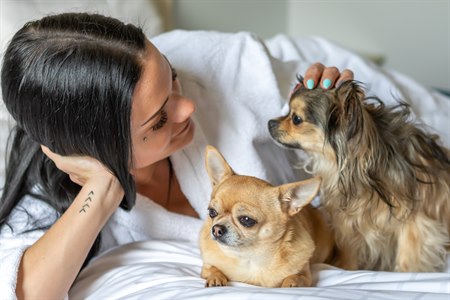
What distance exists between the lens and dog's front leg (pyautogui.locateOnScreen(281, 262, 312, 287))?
1.23m

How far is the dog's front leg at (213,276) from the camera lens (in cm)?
124

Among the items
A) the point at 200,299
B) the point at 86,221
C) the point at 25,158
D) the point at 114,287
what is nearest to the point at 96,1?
the point at 25,158

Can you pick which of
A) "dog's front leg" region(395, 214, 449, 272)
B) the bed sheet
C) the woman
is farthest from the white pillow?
"dog's front leg" region(395, 214, 449, 272)

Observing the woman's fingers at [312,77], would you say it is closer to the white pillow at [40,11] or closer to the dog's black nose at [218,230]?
the dog's black nose at [218,230]

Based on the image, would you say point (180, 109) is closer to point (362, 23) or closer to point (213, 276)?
point (213, 276)

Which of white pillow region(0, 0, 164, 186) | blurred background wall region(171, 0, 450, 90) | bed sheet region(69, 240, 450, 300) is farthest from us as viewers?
blurred background wall region(171, 0, 450, 90)

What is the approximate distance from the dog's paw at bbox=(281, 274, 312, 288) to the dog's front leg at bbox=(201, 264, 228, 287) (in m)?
0.13

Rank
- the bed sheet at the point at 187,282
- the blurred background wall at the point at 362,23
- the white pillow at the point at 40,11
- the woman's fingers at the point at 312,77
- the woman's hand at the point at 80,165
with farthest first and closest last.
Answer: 1. the blurred background wall at the point at 362,23
2. the white pillow at the point at 40,11
3. the woman's fingers at the point at 312,77
4. the woman's hand at the point at 80,165
5. the bed sheet at the point at 187,282

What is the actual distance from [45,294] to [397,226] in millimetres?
848

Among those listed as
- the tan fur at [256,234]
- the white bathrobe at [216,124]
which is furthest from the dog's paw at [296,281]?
the white bathrobe at [216,124]

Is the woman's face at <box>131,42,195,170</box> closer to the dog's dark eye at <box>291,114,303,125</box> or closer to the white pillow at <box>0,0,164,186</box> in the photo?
the dog's dark eye at <box>291,114,303,125</box>

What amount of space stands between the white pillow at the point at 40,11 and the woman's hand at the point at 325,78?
0.60m

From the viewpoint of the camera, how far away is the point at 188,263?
1415 millimetres

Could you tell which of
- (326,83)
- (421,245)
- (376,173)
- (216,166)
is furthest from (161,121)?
(421,245)
